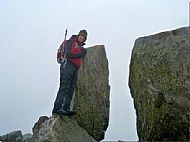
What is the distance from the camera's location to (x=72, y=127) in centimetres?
1061

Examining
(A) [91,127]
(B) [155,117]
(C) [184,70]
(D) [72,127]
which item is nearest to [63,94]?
(D) [72,127]

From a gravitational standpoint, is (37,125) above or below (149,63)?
below

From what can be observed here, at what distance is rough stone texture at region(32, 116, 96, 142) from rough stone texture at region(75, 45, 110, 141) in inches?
59.1

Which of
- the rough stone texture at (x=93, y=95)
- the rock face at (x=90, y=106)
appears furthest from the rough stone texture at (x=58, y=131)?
the rough stone texture at (x=93, y=95)

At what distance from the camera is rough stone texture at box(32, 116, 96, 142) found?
9477 millimetres

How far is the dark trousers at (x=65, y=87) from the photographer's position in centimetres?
1085

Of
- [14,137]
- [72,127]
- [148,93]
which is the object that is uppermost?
[148,93]

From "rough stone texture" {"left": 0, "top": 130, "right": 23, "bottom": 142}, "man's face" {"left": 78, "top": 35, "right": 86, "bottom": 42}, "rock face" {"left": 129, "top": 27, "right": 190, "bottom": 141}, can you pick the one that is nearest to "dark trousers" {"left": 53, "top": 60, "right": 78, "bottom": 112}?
"man's face" {"left": 78, "top": 35, "right": 86, "bottom": 42}

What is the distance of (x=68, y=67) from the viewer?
11008mm

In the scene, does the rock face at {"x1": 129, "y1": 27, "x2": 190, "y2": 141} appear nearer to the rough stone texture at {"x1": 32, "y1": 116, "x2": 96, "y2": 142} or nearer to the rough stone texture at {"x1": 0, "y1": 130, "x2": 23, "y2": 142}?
the rough stone texture at {"x1": 32, "y1": 116, "x2": 96, "y2": 142}

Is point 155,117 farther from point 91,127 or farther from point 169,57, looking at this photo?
point 91,127

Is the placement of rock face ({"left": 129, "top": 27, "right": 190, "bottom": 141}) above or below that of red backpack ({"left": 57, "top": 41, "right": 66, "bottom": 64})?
below

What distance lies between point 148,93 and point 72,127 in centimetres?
281

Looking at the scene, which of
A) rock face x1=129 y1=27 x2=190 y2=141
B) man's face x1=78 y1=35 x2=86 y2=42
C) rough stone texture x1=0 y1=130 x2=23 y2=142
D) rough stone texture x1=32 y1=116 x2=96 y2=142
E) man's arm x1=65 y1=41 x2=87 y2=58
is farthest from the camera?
rough stone texture x1=0 y1=130 x2=23 y2=142
